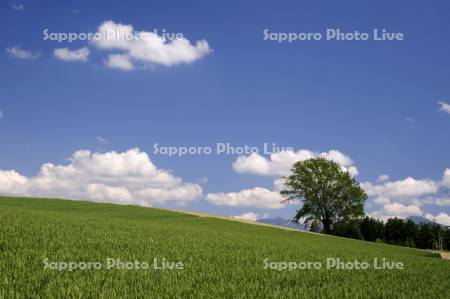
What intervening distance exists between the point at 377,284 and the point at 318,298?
152 inches

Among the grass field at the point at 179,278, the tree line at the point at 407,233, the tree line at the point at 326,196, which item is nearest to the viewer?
the grass field at the point at 179,278

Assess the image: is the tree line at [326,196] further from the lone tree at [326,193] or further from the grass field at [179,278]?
the grass field at [179,278]

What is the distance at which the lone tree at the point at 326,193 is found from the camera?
8275 centimetres

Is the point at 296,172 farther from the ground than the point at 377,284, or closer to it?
farther from the ground

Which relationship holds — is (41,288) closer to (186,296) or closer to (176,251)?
(186,296)

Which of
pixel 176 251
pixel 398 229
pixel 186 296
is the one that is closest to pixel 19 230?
pixel 176 251

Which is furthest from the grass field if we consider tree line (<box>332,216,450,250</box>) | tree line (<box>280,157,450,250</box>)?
tree line (<box>332,216,450,250</box>)

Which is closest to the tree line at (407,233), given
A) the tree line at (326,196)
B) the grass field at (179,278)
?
the tree line at (326,196)

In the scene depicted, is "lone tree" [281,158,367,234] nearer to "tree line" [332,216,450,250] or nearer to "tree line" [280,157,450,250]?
"tree line" [280,157,450,250]

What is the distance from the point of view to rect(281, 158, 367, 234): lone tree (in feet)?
271

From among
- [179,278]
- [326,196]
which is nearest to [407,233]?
[326,196]

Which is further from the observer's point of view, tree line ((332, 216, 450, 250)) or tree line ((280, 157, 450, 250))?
tree line ((332, 216, 450, 250))

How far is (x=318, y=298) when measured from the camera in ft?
32.6

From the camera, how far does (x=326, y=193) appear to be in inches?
3292
